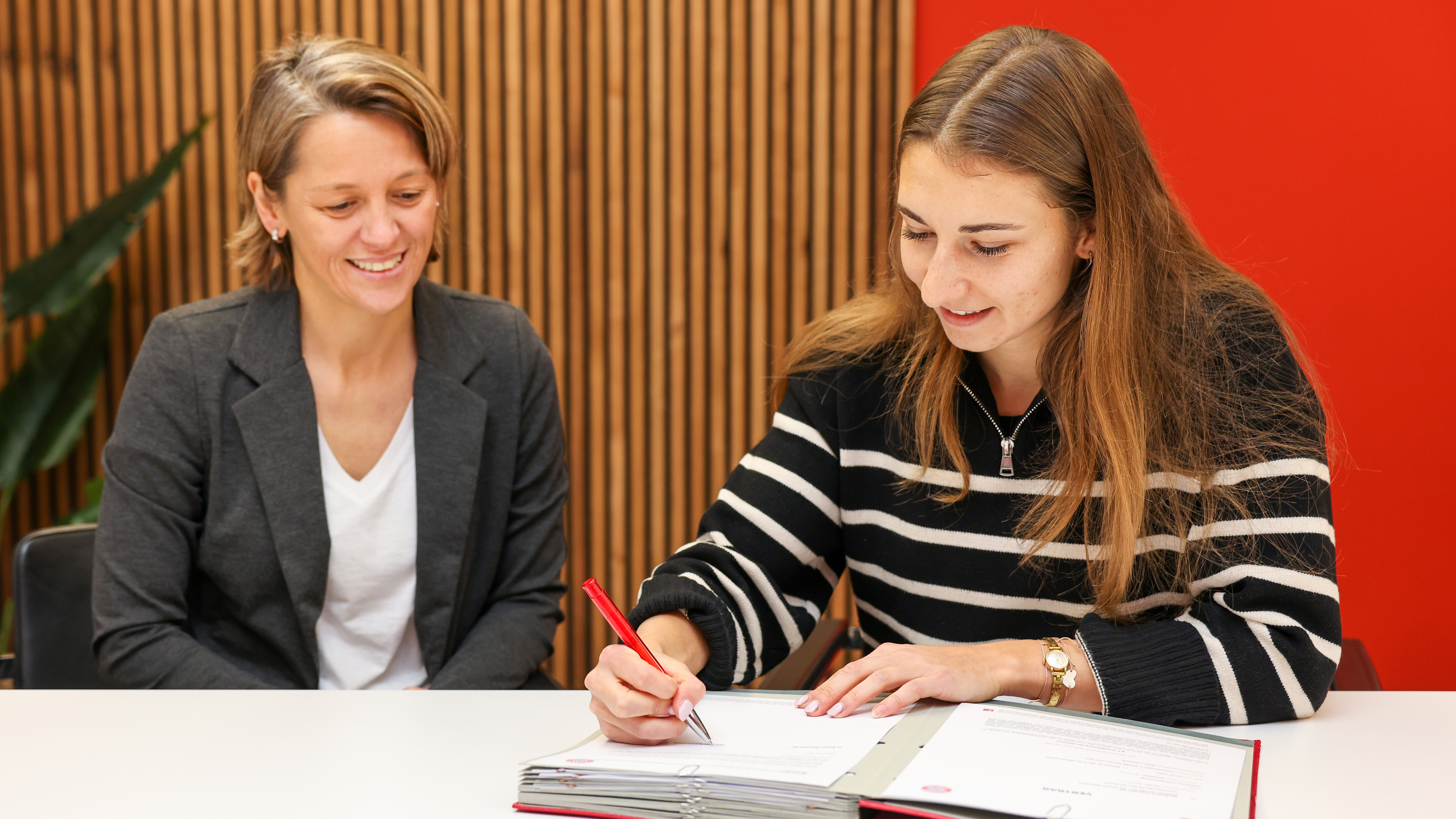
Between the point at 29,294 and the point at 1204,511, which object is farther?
the point at 29,294

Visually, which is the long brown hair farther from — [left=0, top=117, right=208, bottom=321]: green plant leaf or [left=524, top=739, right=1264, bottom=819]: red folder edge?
[left=0, top=117, right=208, bottom=321]: green plant leaf

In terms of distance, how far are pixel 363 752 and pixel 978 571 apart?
86 cm

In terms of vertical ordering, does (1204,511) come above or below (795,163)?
below

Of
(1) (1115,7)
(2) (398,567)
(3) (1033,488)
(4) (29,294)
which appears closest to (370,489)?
(2) (398,567)

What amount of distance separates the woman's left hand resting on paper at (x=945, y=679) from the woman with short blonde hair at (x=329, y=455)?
870 mm

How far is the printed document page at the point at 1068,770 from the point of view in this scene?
99cm

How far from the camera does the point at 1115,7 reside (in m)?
2.78

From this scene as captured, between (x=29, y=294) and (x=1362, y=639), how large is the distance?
3.37m

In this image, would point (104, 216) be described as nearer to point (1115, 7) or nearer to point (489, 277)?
point (489, 277)

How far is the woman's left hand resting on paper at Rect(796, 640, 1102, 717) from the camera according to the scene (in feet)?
4.16

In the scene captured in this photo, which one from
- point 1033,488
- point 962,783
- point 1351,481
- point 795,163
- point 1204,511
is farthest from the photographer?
point 795,163

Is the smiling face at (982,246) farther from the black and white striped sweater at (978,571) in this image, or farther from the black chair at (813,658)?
the black chair at (813,658)

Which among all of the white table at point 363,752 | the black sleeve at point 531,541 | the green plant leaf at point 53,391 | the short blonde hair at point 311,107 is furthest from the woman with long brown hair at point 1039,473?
the green plant leaf at point 53,391

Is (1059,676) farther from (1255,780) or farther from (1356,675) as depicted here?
(1356,675)
